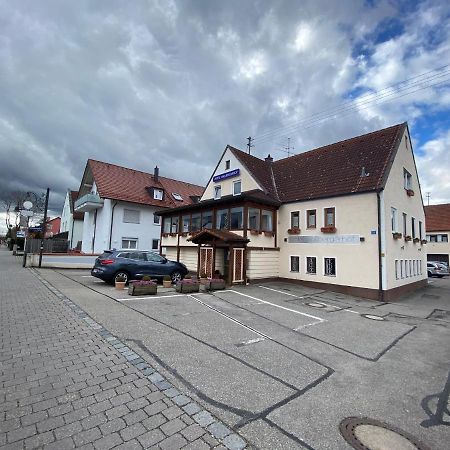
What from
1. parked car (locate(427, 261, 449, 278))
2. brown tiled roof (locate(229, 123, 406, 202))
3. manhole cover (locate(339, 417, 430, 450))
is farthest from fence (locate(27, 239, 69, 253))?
parked car (locate(427, 261, 449, 278))

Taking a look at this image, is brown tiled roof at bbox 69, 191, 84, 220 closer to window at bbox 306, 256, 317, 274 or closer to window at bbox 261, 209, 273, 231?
window at bbox 261, 209, 273, 231

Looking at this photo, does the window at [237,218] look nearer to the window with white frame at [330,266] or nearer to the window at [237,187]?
the window at [237,187]

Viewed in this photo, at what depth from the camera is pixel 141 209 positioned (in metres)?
29.4

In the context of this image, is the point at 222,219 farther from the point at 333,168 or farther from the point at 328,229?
the point at 333,168

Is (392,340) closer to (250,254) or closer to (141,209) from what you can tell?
(250,254)

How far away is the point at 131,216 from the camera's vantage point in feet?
93.9

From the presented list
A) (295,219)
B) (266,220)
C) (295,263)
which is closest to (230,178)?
(266,220)

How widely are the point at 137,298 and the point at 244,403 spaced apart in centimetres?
794

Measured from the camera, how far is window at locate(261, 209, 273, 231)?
733 inches

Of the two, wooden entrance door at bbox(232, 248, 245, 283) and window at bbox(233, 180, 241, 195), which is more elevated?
window at bbox(233, 180, 241, 195)

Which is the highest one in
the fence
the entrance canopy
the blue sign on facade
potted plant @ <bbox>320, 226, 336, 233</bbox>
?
the blue sign on facade

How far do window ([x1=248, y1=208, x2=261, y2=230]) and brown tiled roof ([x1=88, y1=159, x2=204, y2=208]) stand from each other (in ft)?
48.4

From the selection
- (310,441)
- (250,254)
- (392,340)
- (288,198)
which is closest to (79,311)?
(310,441)

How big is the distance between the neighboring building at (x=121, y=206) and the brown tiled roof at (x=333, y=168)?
35.7ft
